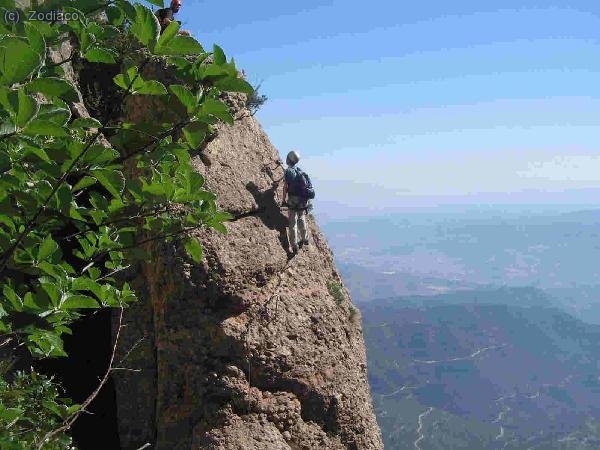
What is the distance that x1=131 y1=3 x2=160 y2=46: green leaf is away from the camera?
2.81m

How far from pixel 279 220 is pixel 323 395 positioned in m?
5.01

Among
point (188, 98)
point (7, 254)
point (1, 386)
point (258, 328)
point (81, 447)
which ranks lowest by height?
point (81, 447)

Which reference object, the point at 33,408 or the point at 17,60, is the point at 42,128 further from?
the point at 33,408

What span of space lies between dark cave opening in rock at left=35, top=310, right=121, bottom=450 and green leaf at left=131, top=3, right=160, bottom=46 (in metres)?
12.4

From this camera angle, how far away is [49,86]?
2432mm

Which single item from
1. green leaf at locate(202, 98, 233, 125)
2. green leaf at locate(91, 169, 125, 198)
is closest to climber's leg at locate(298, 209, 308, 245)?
green leaf at locate(202, 98, 233, 125)

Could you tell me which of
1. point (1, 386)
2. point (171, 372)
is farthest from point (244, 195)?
point (1, 386)

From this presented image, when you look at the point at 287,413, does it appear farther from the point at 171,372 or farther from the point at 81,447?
the point at 81,447

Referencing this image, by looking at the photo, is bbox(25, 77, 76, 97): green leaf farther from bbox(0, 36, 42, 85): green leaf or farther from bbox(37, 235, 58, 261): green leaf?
bbox(37, 235, 58, 261): green leaf

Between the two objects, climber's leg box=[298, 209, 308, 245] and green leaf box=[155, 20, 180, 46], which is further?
climber's leg box=[298, 209, 308, 245]

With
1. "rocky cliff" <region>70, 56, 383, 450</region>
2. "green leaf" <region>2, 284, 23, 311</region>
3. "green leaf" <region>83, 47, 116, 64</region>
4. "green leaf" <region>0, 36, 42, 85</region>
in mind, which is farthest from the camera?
"rocky cliff" <region>70, 56, 383, 450</region>

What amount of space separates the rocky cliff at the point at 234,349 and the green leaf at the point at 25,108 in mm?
10838

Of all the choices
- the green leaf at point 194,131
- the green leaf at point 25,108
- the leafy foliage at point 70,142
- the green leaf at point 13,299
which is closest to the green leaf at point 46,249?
the leafy foliage at point 70,142

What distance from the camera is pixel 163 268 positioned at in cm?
1295
